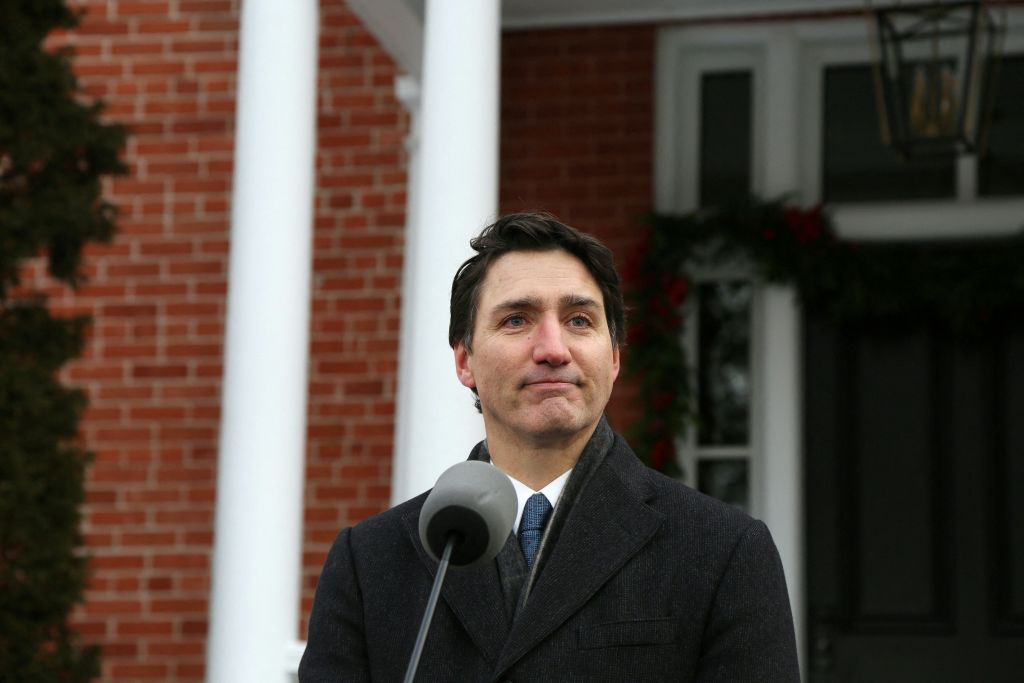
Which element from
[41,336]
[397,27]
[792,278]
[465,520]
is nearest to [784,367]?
[792,278]

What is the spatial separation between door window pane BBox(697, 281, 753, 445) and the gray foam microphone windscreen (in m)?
5.04

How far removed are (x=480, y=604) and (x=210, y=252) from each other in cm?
543

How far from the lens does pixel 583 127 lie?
7137 mm

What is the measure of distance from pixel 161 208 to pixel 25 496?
2.05 meters

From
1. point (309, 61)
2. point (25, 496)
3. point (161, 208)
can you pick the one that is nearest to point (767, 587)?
point (309, 61)

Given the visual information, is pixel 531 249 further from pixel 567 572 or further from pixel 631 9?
pixel 631 9

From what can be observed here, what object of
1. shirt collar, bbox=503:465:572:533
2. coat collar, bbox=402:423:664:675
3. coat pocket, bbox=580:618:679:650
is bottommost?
coat pocket, bbox=580:618:679:650

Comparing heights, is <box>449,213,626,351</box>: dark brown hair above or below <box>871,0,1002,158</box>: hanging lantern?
below

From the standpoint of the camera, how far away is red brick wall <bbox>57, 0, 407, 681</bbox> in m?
7.18

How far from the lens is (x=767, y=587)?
217 cm

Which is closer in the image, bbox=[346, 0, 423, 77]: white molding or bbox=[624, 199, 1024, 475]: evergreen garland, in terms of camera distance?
bbox=[346, 0, 423, 77]: white molding

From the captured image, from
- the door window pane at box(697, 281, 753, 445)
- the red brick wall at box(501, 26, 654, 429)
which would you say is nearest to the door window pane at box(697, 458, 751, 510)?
the door window pane at box(697, 281, 753, 445)

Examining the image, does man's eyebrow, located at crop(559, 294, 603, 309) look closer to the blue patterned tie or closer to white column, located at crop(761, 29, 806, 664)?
the blue patterned tie

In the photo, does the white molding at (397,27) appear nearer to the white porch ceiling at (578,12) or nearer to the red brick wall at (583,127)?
the white porch ceiling at (578,12)
